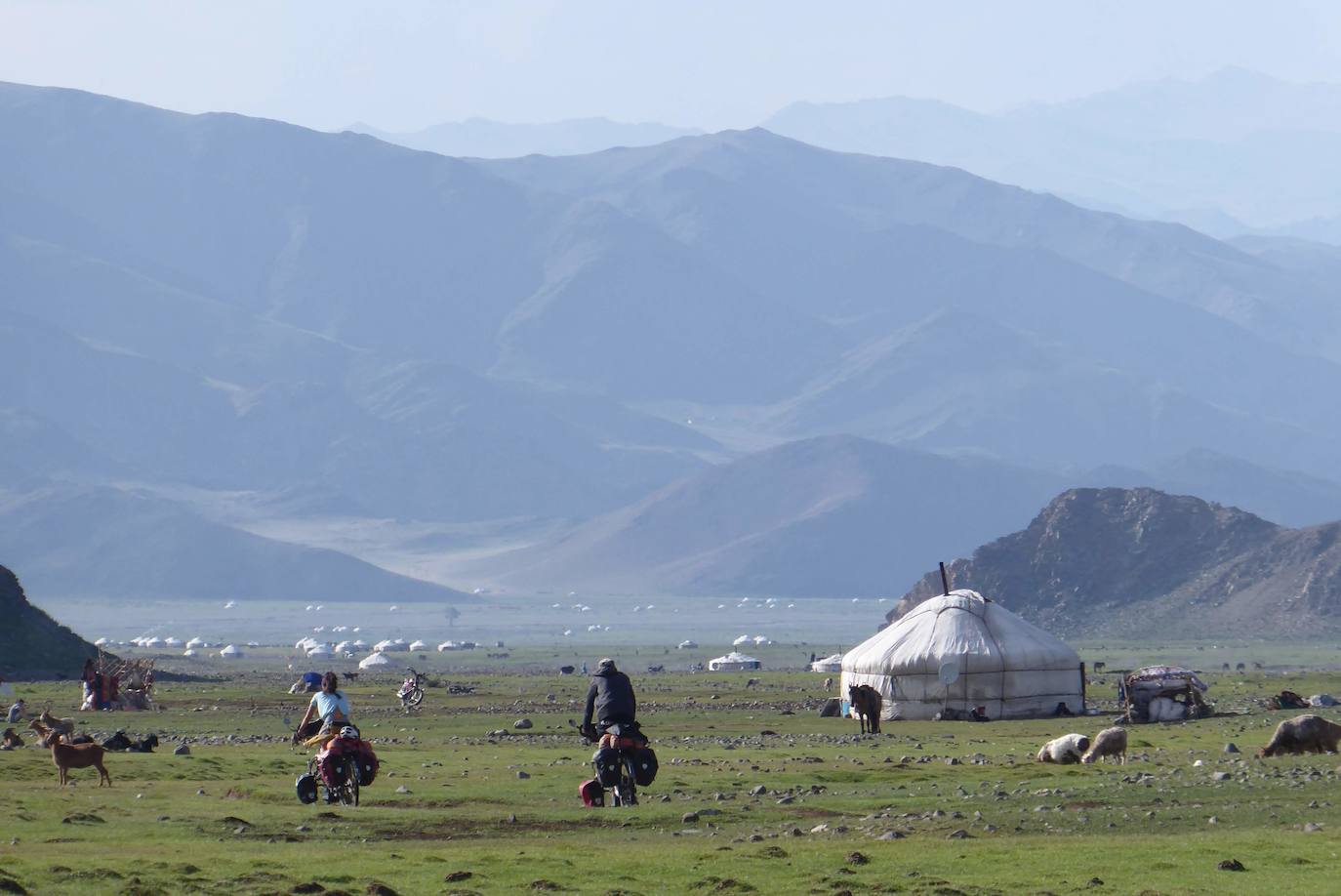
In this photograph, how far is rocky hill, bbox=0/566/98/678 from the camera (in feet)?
324

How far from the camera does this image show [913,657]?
2367 inches

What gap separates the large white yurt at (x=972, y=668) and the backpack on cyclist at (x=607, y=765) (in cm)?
2909

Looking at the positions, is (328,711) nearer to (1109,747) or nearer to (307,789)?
(307,789)

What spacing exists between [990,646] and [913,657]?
2.01 metres

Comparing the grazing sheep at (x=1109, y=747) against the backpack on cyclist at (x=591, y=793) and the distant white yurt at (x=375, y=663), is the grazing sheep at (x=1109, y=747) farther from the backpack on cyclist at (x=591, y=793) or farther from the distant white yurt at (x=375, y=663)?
the distant white yurt at (x=375, y=663)

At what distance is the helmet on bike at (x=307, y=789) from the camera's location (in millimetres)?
31594

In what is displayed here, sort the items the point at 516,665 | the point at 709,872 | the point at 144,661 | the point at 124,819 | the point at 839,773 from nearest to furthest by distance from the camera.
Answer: the point at 709,872 < the point at 124,819 < the point at 839,773 < the point at 144,661 < the point at 516,665

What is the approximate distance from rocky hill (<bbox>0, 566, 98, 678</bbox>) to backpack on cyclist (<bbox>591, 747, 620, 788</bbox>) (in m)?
69.9

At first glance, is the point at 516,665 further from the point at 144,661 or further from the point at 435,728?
the point at 435,728

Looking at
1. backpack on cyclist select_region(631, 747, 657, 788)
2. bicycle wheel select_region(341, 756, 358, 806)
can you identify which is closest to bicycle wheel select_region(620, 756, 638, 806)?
backpack on cyclist select_region(631, 747, 657, 788)

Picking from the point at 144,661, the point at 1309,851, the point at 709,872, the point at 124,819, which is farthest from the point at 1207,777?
the point at 144,661

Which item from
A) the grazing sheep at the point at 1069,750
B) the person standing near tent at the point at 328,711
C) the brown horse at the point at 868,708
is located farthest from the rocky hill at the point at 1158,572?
the person standing near tent at the point at 328,711

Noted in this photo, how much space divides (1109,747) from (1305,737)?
352 cm

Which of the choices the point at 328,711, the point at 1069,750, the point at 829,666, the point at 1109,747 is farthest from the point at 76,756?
the point at 829,666
